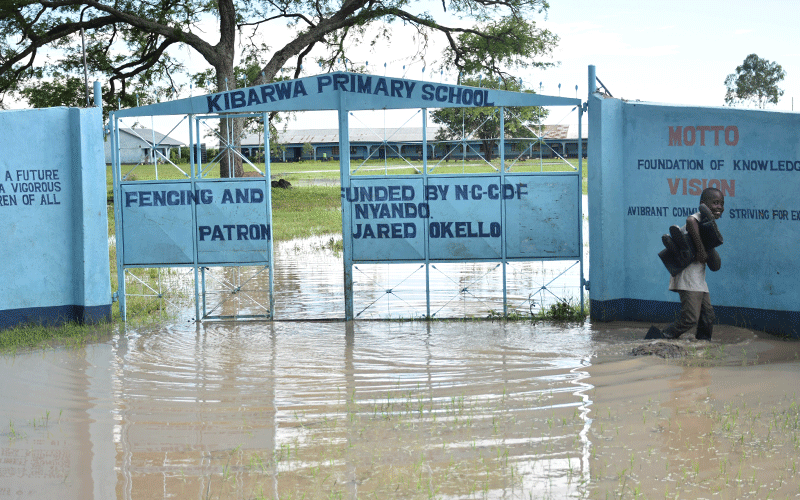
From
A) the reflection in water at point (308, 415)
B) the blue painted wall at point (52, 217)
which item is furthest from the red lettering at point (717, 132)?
the blue painted wall at point (52, 217)

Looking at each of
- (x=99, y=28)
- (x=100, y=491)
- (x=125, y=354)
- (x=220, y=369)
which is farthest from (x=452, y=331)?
(x=99, y=28)

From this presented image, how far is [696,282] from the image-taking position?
29.6 feet

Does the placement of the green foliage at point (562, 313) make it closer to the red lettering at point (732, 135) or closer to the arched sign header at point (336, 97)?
the arched sign header at point (336, 97)

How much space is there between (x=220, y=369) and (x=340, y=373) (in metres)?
1.39

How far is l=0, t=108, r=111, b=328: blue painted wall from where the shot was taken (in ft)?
36.3

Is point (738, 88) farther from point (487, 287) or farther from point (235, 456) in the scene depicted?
point (235, 456)

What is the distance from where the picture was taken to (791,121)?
384 inches

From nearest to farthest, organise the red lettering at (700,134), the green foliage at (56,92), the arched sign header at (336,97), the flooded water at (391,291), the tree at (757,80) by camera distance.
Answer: the red lettering at (700,134) → the arched sign header at (336,97) → the flooded water at (391,291) → the green foliage at (56,92) → the tree at (757,80)

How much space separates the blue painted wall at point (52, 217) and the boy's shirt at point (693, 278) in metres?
7.95

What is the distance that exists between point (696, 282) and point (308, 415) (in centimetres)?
483

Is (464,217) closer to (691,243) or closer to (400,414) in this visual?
(691,243)

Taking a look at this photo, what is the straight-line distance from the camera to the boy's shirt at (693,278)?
9016 millimetres

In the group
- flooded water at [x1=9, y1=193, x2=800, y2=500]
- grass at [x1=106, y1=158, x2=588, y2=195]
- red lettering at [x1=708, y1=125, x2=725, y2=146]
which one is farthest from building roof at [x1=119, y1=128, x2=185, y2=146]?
red lettering at [x1=708, y1=125, x2=725, y2=146]

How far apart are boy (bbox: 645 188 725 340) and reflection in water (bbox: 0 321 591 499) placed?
49.2 inches
